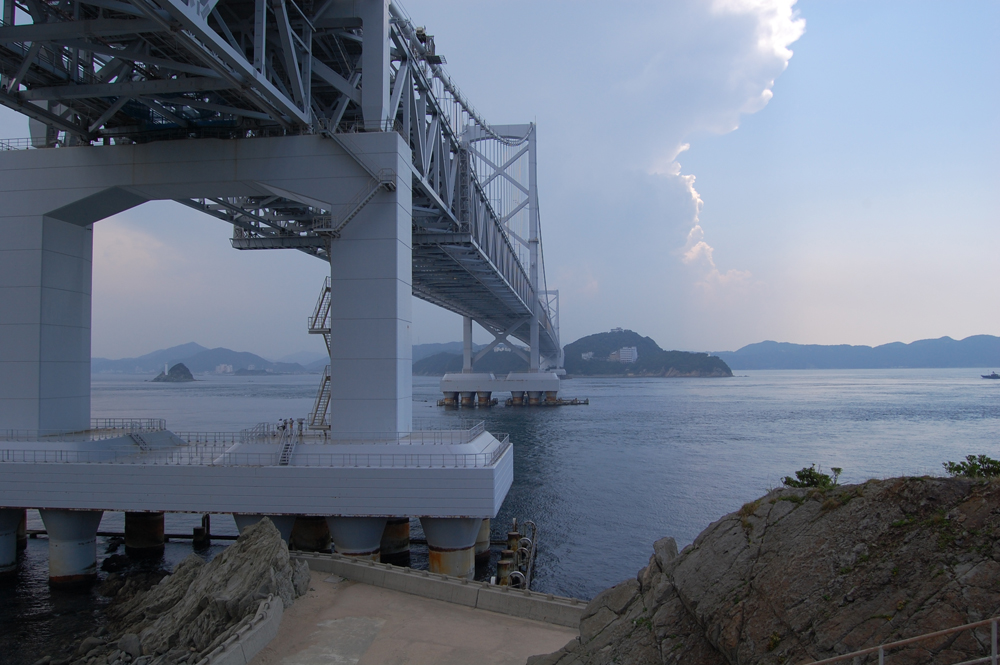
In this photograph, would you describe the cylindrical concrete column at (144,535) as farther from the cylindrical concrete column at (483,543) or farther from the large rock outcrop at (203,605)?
the cylindrical concrete column at (483,543)

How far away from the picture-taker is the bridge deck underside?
37.1m

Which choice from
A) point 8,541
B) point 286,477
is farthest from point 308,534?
point 8,541

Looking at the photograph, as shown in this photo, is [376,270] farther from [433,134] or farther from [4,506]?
[4,506]

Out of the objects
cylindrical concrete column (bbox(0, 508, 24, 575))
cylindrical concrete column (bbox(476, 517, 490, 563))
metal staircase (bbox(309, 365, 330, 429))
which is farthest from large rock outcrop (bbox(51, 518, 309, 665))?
cylindrical concrete column (bbox(476, 517, 490, 563))

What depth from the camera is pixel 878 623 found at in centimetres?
477

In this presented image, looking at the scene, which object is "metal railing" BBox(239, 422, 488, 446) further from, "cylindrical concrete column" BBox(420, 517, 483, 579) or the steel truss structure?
the steel truss structure

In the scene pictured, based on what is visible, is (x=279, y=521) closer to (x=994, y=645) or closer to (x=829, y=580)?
(x=829, y=580)

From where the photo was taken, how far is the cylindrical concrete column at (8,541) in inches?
703

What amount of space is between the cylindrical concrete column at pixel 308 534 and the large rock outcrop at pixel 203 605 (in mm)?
3878

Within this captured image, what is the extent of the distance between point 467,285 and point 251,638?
4445cm

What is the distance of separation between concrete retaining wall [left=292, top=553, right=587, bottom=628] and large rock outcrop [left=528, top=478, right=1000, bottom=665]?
4110mm

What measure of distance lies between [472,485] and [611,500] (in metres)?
14.6

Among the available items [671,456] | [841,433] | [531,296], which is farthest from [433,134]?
[531,296]

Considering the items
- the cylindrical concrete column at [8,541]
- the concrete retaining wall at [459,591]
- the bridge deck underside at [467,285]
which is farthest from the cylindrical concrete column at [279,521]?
the bridge deck underside at [467,285]
